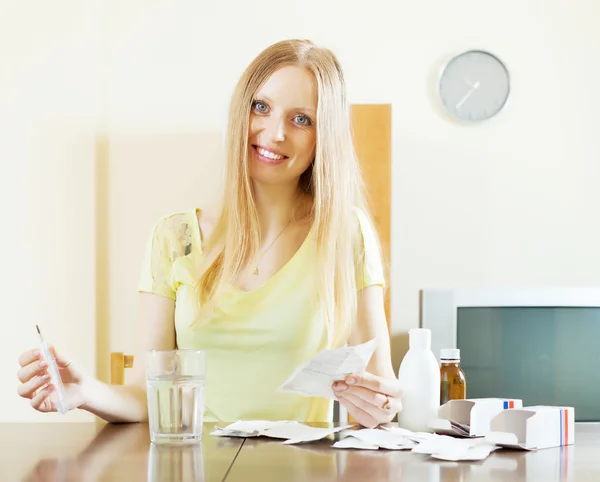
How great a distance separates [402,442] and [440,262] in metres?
2.27

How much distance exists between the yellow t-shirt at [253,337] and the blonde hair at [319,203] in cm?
3

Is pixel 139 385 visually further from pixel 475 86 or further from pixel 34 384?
pixel 475 86

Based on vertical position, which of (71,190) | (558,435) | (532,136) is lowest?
(558,435)

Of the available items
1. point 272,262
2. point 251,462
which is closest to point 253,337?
point 272,262

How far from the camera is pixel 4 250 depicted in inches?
120

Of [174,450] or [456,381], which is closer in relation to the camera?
[174,450]

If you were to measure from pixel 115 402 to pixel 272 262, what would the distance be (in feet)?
1.50

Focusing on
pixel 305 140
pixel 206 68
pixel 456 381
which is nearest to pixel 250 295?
pixel 305 140

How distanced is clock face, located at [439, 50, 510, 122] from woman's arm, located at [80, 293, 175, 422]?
2.05 m

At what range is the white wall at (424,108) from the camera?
11.0 ft

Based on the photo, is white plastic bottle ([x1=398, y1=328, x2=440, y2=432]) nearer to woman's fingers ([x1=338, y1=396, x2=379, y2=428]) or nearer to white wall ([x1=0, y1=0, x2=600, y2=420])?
woman's fingers ([x1=338, y1=396, x2=379, y2=428])

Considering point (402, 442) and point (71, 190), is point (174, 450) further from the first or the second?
point (71, 190)

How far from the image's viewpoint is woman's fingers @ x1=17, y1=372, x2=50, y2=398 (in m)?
1.24

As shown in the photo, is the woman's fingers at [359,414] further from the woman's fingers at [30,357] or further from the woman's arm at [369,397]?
the woman's fingers at [30,357]
